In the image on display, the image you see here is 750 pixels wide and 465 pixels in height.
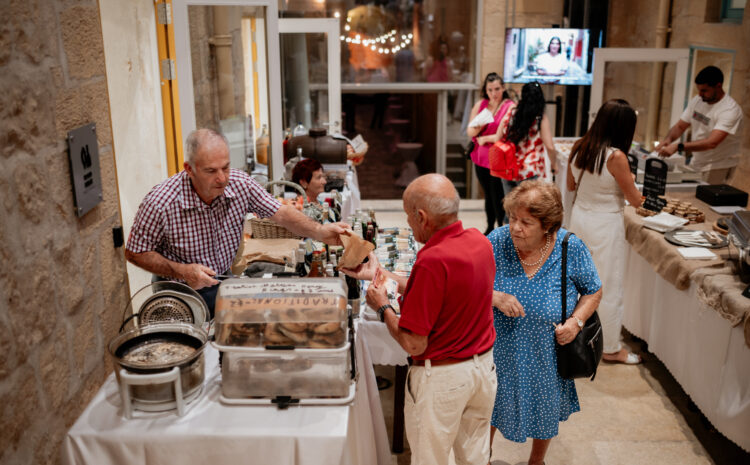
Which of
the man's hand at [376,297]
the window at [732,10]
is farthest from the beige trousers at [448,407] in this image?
the window at [732,10]

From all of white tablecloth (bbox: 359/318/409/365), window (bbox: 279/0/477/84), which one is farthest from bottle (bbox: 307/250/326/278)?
window (bbox: 279/0/477/84)

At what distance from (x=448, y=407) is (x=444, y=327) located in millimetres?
332

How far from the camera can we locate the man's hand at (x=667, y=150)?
18.3 ft

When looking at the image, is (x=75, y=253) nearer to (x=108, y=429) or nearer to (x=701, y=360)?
(x=108, y=429)

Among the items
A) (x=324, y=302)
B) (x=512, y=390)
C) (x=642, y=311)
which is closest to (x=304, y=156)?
(x=642, y=311)

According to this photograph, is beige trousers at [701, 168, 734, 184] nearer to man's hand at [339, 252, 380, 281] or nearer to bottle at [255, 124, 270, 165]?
bottle at [255, 124, 270, 165]

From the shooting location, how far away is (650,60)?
7.08 metres

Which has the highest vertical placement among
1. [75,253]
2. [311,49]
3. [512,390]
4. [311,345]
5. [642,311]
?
[311,49]

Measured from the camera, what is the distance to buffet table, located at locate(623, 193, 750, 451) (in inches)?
124

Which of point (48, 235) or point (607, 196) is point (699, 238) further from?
point (48, 235)

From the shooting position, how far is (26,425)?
1.89 m

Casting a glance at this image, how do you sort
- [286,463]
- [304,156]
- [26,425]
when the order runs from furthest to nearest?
[304,156] < [286,463] < [26,425]

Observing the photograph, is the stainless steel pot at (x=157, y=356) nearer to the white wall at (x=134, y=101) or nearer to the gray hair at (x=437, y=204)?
the gray hair at (x=437, y=204)

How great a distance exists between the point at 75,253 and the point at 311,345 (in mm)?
829
